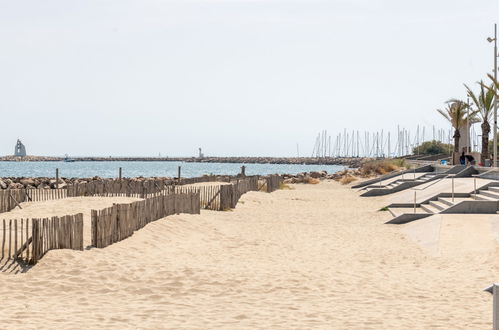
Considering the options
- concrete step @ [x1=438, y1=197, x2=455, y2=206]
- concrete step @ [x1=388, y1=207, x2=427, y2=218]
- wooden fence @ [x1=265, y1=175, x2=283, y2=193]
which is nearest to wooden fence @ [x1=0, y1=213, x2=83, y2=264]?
concrete step @ [x1=388, y1=207, x2=427, y2=218]

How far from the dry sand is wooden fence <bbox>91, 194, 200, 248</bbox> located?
313 millimetres

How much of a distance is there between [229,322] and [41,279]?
457 cm

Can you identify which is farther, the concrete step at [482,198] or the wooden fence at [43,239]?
the concrete step at [482,198]

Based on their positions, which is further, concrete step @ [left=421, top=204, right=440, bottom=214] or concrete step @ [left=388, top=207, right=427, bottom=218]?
concrete step @ [left=388, top=207, right=427, bottom=218]

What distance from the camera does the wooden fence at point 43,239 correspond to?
13.0 meters

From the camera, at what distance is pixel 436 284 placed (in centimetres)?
1204

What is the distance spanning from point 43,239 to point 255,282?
15.1 feet

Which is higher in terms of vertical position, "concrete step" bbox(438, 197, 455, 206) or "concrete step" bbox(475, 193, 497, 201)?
"concrete step" bbox(475, 193, 497, 201)

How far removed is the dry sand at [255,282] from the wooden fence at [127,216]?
1.03 feet

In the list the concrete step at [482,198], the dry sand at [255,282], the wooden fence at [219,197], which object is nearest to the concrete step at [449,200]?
the concrete step at [482,198]

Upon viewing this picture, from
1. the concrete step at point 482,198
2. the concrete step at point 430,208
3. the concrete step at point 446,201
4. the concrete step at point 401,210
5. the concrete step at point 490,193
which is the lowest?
the concrete step at point 401,210

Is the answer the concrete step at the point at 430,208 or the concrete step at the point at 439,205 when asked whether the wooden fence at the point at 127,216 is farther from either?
the concrete step at the point at 439,205

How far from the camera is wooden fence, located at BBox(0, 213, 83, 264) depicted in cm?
1295

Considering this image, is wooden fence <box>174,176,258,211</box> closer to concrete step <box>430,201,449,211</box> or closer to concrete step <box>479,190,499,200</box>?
concrete step <box>430,201,449,211</box>
